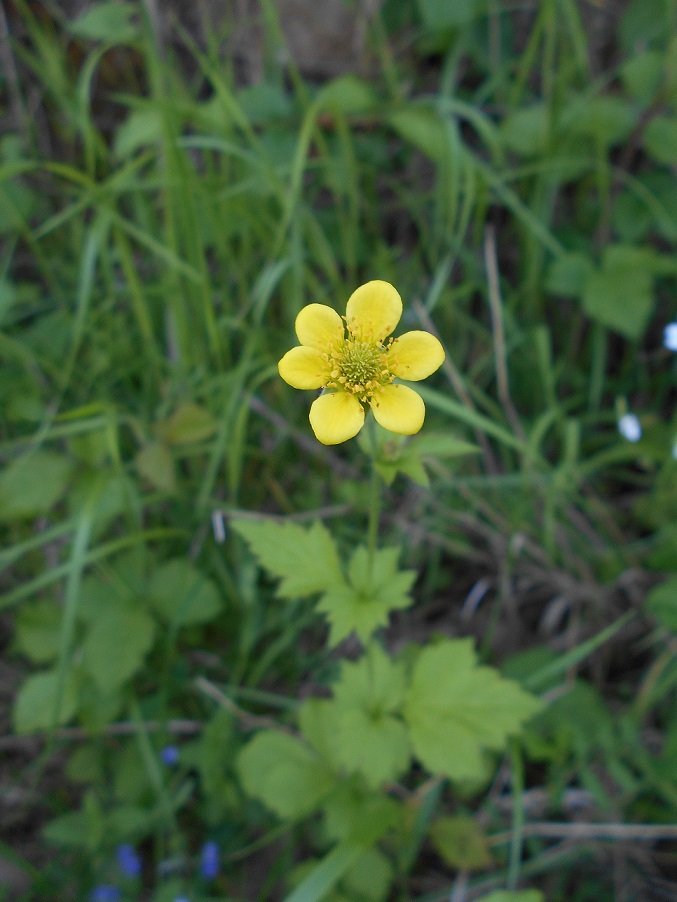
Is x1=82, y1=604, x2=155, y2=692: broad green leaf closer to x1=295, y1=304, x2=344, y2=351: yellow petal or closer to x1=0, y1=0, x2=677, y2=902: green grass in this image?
x1=0, y1=0, x2=677, y2=902: green grass

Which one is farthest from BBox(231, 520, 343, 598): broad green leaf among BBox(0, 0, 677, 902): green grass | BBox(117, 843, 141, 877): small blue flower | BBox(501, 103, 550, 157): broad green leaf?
BBox(501, 103, 550, 157): broad green leaf

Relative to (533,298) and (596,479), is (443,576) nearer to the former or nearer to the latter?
(596,479)

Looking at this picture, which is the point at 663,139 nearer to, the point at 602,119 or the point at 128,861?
the point at 602,119

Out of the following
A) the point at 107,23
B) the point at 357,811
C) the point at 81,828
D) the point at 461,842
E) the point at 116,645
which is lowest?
the point at 461,842

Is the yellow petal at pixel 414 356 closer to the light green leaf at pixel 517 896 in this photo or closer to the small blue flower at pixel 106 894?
the light green leaf at pixel 517 896

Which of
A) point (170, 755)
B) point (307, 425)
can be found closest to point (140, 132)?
point (307, 425)

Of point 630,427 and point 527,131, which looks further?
point 527,131

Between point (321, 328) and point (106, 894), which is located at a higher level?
point (321, 328)

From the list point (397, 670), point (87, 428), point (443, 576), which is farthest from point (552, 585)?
point (87, 428)
